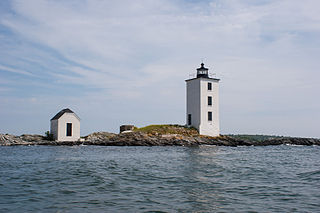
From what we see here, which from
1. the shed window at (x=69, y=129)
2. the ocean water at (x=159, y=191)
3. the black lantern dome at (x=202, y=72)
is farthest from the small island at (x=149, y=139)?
the ocean water at (x=159, y=191)

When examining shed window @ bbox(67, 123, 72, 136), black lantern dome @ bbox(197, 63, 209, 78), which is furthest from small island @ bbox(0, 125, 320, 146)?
black lantern dome @ bbox(197, 63, 209, 78)

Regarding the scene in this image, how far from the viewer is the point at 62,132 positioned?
1673 inches

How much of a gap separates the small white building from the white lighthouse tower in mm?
16480

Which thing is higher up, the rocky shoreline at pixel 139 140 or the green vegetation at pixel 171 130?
the green vegetation at pixel 171 130

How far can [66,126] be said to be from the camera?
1678 inches

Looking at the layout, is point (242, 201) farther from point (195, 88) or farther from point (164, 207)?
point (195, 88)

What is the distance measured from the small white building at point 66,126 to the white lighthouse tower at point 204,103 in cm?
1648

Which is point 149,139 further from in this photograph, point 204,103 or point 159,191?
point 159,191

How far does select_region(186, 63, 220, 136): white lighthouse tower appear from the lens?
4209 centimetres

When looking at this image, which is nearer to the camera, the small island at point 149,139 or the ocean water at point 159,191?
the ocean water at point 159,191

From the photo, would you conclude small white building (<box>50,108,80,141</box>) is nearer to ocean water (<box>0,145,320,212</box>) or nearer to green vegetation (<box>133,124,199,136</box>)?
green vegetation (<box>133,124,199,136</box>)

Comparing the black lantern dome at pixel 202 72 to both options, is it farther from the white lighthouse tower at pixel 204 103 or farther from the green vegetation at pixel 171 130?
the green vegetation at pixel 171 130

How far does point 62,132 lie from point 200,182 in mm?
34950

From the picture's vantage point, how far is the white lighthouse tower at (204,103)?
4209 centimetres
